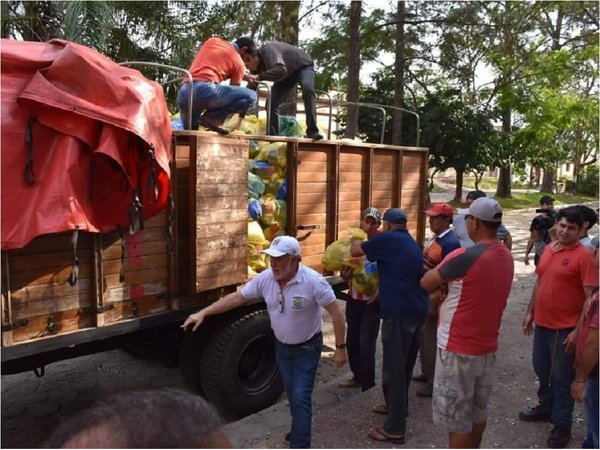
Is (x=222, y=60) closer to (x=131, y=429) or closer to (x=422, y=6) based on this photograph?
(x=131, y=429)

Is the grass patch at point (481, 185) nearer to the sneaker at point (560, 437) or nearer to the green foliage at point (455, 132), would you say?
the green foliage at point (455, 132)

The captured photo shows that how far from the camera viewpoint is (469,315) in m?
3.35

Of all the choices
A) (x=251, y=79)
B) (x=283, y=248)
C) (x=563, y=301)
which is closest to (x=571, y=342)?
(x=563, y=301)

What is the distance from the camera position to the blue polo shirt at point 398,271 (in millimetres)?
4055

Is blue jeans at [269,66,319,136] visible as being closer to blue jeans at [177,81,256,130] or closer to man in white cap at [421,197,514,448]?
blue jeans at [177,81,256,130]

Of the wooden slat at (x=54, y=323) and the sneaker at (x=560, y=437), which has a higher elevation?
the wooden slat at (x=54, y=323)

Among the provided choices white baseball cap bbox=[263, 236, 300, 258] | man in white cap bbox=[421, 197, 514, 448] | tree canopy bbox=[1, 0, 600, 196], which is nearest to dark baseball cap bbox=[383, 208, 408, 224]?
man in white cap bbox=[421, 197, 514, 448]

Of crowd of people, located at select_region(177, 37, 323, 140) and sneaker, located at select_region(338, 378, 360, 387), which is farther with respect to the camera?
sneaker, located at select_region(338, 378, 360, 387)

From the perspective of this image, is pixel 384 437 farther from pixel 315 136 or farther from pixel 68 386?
pixel 68 386

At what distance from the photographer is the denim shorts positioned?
3.38 meters

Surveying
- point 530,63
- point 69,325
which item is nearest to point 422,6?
point 530,63

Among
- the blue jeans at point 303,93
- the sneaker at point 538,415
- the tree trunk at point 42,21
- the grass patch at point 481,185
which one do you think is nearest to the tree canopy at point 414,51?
the tree trunk at point 42,21

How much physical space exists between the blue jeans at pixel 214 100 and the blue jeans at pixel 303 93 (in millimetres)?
778

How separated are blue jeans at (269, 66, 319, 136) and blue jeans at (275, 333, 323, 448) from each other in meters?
2.41
